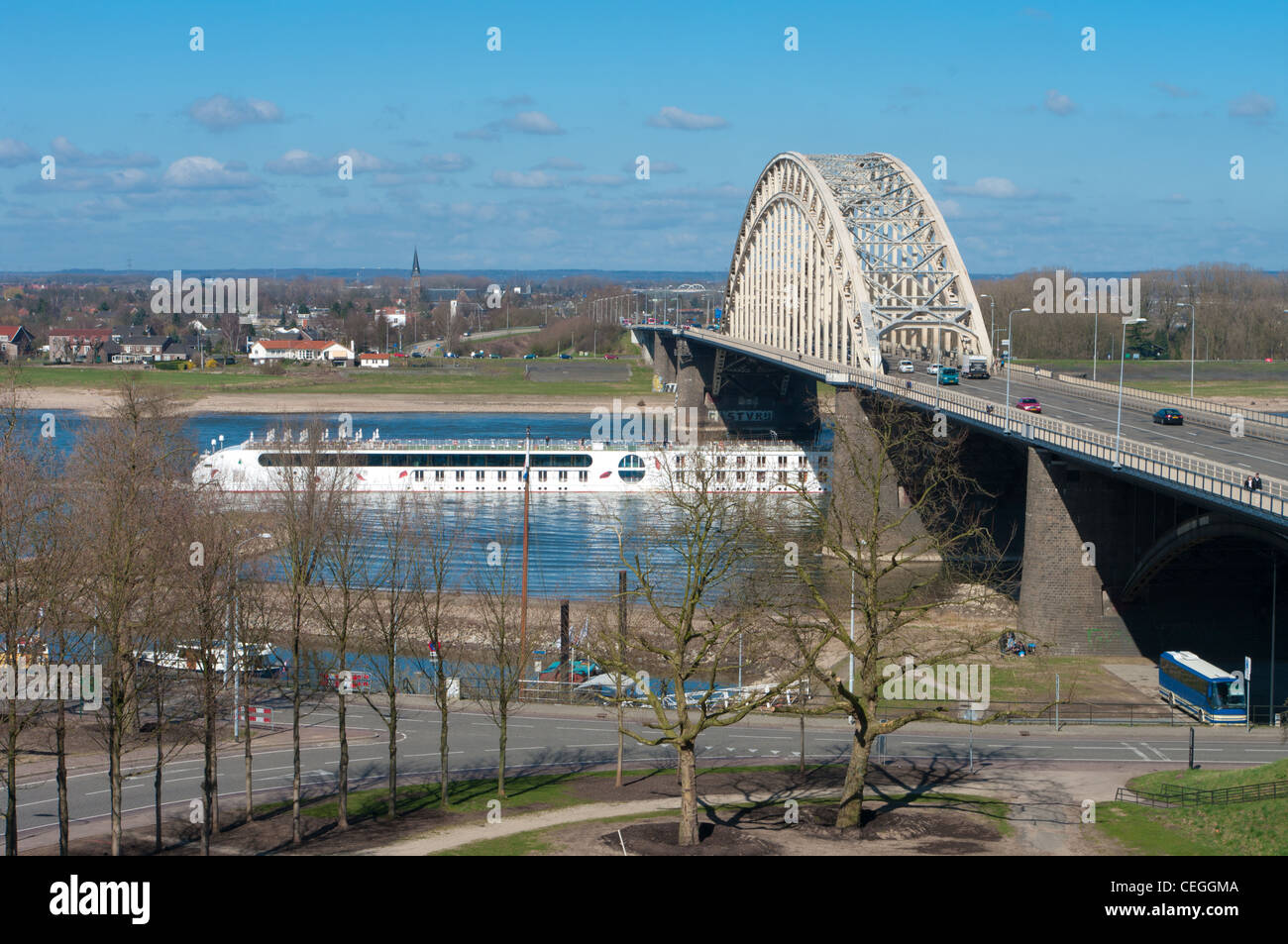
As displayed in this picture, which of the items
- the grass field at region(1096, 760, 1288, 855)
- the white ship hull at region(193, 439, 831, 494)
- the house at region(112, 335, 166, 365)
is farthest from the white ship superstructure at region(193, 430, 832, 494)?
the house at region(112, 335, 166, 365)

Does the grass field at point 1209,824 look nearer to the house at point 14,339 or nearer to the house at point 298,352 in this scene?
the house at point 298,352

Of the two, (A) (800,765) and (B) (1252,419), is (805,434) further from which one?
(A) (800,765)

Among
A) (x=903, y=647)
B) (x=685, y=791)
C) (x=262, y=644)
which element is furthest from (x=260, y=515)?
(x=685, y=791)

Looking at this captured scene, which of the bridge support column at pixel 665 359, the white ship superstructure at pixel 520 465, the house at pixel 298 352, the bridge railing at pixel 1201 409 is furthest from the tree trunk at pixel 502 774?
the house at pixel 298 352

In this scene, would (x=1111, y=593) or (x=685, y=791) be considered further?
(x=1111, y=593)

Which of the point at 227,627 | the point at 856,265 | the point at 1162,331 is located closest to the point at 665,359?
the point at 1162,331

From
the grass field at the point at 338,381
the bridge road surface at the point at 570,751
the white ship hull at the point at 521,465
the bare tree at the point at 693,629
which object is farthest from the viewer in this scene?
the grass field at the point at 338,381
